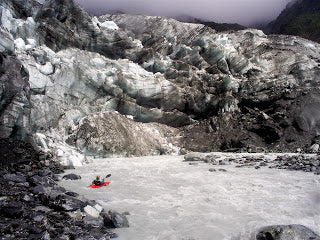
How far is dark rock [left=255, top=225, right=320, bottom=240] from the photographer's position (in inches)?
159

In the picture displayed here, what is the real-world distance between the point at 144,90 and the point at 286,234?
26039 mm

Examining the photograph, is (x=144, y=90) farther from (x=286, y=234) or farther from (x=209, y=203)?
A: (x=286, y=234)

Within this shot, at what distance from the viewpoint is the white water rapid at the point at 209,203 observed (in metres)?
5.09

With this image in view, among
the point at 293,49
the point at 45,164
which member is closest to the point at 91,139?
the point at 45,164

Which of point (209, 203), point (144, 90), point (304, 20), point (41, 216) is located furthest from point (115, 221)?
point (304, 20)

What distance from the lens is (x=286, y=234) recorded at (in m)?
4.05

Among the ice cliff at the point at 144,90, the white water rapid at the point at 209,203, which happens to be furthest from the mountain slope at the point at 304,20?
the white water rapid at the point at 209,203

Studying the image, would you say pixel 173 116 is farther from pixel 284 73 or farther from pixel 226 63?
pixel 284 73

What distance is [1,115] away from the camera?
12227mm

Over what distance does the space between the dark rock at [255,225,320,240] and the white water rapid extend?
1.57 ft

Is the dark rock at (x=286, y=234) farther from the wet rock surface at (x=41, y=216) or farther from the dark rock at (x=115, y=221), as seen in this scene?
the wet rock surface at (x=41, y=216)

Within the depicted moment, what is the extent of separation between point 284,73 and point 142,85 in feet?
70.0

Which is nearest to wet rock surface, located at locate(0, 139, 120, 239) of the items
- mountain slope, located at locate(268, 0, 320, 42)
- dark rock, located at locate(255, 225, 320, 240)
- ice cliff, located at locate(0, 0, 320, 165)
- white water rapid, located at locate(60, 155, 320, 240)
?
white water rapid, located at locate(60, 155, 320, 240)

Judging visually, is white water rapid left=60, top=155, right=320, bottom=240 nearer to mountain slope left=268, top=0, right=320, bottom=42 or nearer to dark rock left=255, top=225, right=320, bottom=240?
dark rock left=255, top=225, right=320, bottom=240
